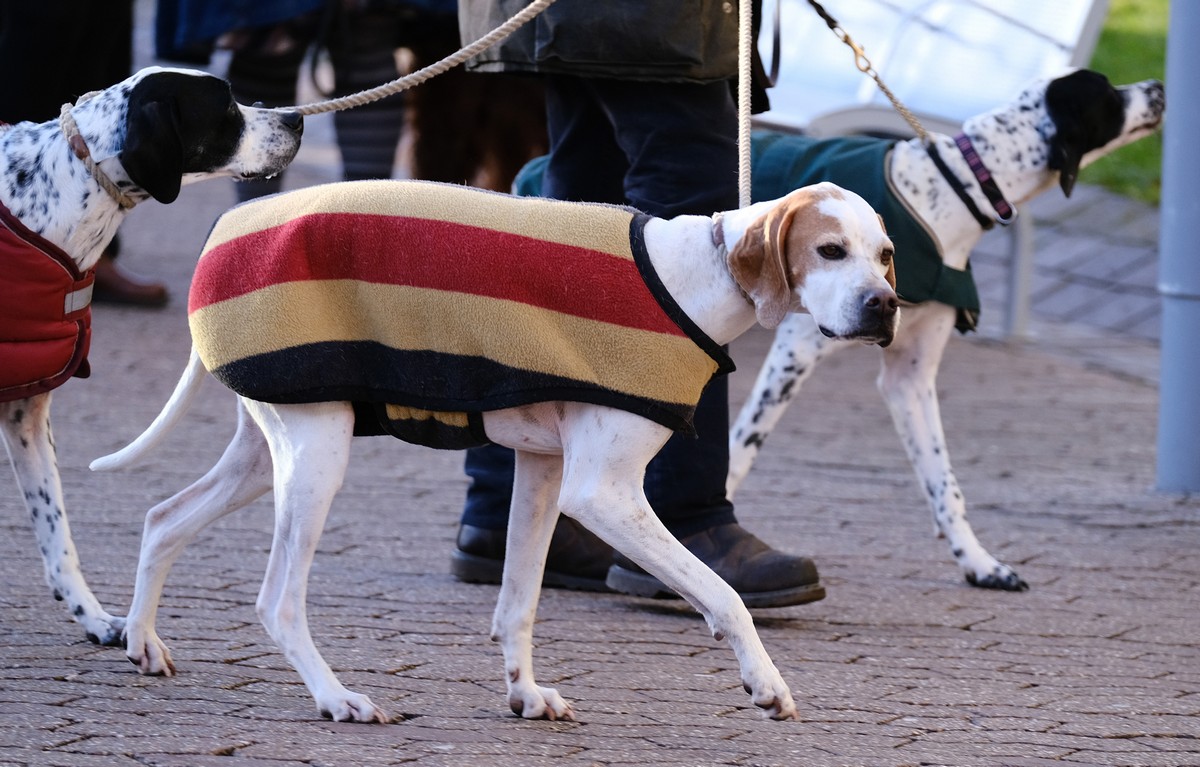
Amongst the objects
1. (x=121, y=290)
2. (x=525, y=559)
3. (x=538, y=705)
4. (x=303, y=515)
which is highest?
(x=303, y=515)

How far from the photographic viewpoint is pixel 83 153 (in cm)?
365

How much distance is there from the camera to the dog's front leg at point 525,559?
346 cm

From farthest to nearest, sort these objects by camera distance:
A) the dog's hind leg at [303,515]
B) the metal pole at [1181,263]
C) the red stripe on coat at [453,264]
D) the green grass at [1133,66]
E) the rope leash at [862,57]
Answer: the green grass at [1133,66] → the metal pole at [1181,263] → the rope leash at [862,57] → the dog's hind leg at [303,515] → the red stripe on coat at [453,264]

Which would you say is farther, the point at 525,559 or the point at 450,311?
the point at 525,559

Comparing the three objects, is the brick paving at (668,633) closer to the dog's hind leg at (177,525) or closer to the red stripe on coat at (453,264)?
the dog's hind leg at (177,525)

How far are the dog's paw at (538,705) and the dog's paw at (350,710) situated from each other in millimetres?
284

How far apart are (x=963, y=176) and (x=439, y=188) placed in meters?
2.26

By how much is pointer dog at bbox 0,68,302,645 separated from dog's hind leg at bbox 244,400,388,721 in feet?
2.00

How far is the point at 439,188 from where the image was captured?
332cm

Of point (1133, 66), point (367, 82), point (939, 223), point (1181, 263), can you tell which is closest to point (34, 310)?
point (939, 223)

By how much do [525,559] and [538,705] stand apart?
31 cm

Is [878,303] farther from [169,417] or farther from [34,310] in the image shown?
[34,310]

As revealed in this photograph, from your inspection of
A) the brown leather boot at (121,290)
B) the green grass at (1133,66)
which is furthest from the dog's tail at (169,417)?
the green grass at (1133,66)

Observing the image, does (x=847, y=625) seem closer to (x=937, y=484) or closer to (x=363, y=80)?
(x=937, y=484)
